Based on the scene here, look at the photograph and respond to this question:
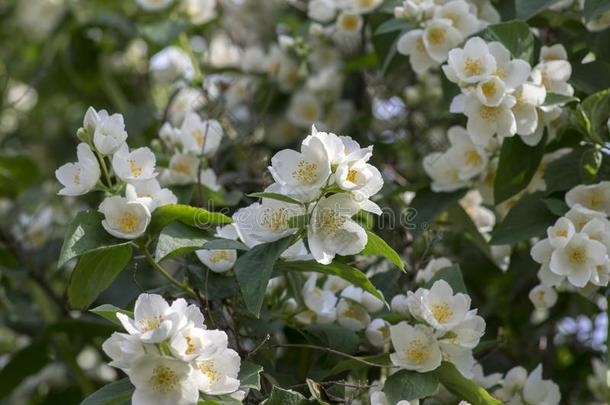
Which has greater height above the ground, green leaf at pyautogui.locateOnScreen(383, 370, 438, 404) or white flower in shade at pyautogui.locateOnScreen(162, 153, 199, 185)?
white flower in shade at pyautogui.locateOnScreen(162, 153, 199, 185)

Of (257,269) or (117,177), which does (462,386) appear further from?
(117,177)

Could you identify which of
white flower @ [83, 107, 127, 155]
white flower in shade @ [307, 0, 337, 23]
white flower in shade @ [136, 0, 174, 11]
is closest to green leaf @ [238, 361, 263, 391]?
white flower @ [83, 107, 127, 155]

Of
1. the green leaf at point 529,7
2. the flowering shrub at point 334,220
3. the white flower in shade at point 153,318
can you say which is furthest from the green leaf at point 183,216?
the green leaf at point 529,7

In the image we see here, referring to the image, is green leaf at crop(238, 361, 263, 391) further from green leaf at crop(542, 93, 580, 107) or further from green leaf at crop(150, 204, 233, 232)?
green leaf at crop(542, 93, 580, 107)

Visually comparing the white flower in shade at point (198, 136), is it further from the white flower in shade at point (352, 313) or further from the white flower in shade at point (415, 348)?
the white flower in shade at point (415, 348)

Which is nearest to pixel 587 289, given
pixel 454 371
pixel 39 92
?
pixel 454 371

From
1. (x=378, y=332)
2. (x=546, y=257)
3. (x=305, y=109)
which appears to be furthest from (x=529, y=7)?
(x=305, y=109)

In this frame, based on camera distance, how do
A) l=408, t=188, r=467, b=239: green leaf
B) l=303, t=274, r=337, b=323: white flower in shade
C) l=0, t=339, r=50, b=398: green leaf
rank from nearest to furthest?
l=303, t=274, r=337, b=323: white flower in shade < l=408, t=188, r=467, b=239: green leaf < l=0, t=339, r=50, b=398: green leaf
